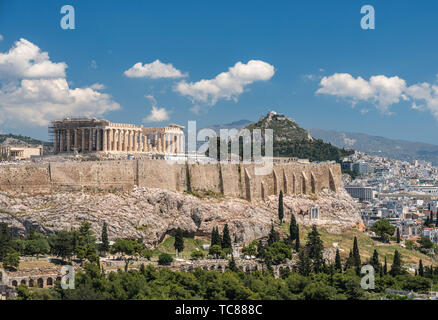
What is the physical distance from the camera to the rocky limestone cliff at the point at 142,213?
2275 inches

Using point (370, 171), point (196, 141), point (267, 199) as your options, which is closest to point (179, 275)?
point (267, 199)

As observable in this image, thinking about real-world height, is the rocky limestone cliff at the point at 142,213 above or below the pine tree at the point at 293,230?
above

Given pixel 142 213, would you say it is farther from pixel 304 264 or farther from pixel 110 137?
pixel 304 264

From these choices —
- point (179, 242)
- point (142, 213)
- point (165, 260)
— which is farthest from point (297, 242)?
point (165, 260)

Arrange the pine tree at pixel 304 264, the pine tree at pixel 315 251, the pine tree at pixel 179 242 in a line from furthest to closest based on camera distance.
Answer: the pine tree at pixel 179 242 → the pine tree at pixel 315 251 → the pine tree at pixel 304 264

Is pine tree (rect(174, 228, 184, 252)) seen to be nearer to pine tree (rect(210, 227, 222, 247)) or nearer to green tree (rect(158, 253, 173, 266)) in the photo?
pine tree (rect(210, 227, 222, 247))

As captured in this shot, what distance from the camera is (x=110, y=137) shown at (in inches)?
2881

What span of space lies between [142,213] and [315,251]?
54.9ft

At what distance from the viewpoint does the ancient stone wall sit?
60534mm

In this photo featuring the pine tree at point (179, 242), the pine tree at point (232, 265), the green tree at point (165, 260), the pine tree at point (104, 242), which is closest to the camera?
the green tree at point (165, 260)

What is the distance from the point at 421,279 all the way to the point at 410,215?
6511 centimetres

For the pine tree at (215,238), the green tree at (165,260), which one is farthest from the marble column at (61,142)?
the green tree at (165,260)

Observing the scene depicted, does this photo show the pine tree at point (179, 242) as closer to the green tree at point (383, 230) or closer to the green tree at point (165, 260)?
the green tree at point (165, 260)

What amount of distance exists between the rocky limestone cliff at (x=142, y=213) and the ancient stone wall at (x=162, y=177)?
107 cm
